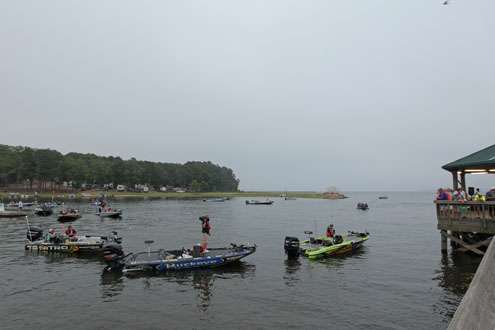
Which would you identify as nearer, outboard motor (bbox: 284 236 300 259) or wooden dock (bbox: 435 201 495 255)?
wooden dock (bbox: 435 201 495 255)

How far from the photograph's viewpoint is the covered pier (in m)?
20.5

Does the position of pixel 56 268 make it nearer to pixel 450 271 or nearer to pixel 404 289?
pixel 404 289

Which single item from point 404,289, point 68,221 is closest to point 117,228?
point 68,221

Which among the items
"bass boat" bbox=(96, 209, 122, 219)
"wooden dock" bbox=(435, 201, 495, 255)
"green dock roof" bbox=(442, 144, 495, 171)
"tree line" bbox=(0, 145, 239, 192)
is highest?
"tree line" bbox=(0, 145, 239, 192)

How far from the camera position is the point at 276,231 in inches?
1823

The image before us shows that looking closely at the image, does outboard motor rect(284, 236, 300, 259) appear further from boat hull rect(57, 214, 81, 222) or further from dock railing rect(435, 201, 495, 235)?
boat hull rect(57, 214, 81, 222)

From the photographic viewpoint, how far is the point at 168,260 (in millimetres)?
22422

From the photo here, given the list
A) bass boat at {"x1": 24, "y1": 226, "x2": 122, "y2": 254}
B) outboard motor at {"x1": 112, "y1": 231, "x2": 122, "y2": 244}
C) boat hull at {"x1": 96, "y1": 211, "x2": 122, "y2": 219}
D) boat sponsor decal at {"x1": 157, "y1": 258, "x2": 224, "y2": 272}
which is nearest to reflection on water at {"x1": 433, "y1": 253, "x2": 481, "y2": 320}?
boat sponsor decal at {"x1": 157, "y1": 258, "x2": 224, "y2": 272}

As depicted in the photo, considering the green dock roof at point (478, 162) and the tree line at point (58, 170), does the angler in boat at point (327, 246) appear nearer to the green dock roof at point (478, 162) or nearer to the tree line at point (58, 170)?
the green dock roof at point (478, 162)

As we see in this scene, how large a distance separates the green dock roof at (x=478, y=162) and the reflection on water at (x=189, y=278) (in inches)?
606

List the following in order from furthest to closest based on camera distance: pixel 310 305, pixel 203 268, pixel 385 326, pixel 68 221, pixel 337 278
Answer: pixel 68 221
pixel 203 268
pixel 337 278
pixel 310 305
pixel 385 326

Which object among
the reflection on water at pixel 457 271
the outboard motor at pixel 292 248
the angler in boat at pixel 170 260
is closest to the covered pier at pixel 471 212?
the reflection on water at pixel 457 271

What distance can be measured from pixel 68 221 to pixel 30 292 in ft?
134

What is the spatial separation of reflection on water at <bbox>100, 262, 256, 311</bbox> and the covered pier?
43.4 feet
